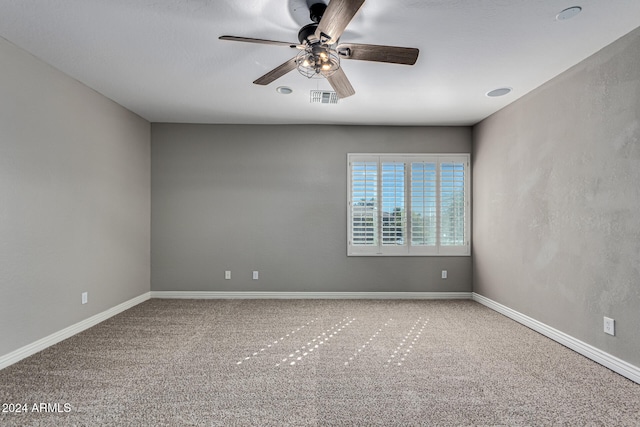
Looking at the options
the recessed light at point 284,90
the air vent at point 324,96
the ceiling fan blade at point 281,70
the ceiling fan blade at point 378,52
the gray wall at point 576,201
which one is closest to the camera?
the ceiling fan blade at point 378,52

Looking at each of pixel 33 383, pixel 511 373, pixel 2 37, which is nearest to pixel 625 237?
pixel 511 373

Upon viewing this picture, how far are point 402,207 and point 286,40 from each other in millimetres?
2983

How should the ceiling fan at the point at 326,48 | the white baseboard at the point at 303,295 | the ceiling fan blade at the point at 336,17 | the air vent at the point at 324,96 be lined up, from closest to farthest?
the ceiling fan blade at the point at 336,17, the ceiling fan at the point at 326,48, the air vent at the point at 324,96, the white baseboard at the point at 303,295

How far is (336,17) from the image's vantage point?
6.10 ft

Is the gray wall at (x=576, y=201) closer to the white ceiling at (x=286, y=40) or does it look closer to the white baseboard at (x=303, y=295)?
the white ceiling at (x=286, y=40)

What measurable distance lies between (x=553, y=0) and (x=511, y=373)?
8.40 feet

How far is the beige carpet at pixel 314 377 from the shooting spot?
6.61 ft

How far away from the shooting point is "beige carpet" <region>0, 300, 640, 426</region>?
6.61 feet

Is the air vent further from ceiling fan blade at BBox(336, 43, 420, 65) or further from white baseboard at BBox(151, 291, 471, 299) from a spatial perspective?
white baseboard at BBox(151, 291, 471, 299)

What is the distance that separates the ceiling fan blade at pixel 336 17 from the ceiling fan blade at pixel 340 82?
432 millimetres

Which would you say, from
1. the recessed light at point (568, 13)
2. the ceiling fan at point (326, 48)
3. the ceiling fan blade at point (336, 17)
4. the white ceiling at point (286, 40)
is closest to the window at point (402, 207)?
the white ceiling at point (286, 40)

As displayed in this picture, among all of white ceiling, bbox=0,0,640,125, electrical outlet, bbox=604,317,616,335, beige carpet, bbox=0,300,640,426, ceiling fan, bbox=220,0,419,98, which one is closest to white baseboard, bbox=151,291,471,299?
beige carpet, bbox=0,300,640,426

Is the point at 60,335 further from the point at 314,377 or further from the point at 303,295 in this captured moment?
the point at 303,295

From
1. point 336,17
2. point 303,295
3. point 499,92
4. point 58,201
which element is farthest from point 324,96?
point 303,295
